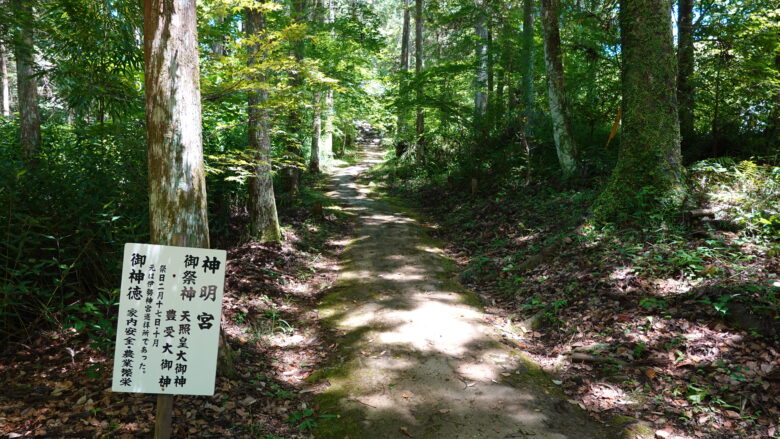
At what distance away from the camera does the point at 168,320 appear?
8.99ft

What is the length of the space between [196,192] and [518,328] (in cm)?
419

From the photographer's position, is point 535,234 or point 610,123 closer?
point 535,234

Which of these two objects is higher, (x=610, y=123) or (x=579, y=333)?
(x=610, y=123)

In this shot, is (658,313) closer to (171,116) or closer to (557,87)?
(171,116)

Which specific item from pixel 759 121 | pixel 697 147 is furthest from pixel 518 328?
pixel 759 121

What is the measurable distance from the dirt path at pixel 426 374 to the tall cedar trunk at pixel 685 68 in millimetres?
6054

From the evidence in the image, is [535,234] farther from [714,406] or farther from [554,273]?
[714,406]

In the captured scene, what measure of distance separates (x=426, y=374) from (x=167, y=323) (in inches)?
99.7

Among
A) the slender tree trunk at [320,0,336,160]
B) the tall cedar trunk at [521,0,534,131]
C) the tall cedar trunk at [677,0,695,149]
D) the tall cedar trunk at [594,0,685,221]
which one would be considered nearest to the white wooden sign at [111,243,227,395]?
the tall cedar trunk at [594,0,685,221]

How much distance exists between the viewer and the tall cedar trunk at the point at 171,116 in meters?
3.18

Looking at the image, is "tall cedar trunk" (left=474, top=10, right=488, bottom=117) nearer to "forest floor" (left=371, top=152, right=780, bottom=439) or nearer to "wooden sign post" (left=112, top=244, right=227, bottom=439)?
"forest floor" (left=371, top=152, right=780, bottom=439)

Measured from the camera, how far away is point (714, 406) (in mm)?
3488

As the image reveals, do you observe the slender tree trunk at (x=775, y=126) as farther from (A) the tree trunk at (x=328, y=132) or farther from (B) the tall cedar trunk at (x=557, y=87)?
(A) the tree trunk at (x=328, y=132)

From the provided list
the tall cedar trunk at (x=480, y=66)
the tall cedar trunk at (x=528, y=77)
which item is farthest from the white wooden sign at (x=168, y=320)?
the tall cedar trunk at (x=480, y=66)
